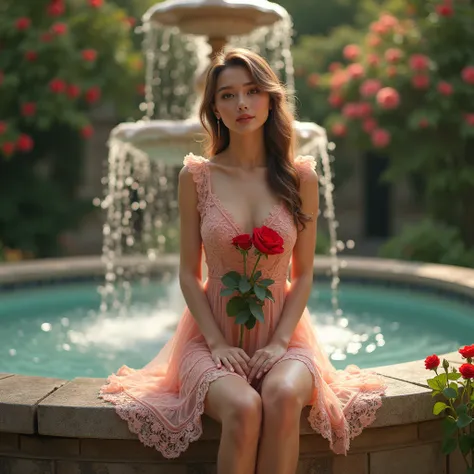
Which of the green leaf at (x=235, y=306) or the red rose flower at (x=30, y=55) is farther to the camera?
the red rose flower at (x=30, y=55)

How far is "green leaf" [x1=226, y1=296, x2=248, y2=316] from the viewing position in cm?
322

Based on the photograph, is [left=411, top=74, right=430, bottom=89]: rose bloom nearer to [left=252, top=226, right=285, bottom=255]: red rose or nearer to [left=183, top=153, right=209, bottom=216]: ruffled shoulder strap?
[left=183, top=153, right=209, bottom=216]: ruffled shoulder strap

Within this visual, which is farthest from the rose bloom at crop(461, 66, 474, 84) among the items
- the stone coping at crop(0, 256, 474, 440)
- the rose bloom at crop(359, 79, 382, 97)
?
the stone coping at crop(0, 256, 474, 440)

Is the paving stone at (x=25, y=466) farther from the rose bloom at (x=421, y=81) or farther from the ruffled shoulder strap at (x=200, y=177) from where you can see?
the rose bloom at (x=421, y=81)

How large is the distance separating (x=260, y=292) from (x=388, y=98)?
7.81 m

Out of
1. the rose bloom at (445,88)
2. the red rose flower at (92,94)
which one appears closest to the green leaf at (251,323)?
the rose bloom at (445,88)

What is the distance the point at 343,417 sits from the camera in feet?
10.4

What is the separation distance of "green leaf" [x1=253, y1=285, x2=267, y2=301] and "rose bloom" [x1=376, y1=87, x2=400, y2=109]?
779 centimetres

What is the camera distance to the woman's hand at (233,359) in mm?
3127

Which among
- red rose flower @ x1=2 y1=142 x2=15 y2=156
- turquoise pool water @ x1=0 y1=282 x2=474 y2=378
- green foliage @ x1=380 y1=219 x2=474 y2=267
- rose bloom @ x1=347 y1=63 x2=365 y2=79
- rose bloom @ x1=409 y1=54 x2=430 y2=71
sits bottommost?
green foliage @ x1=380 y1=219 x2=474 y2=267

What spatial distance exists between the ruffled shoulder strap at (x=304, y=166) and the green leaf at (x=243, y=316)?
696 mm

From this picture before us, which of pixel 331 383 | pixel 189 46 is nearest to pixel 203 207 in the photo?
pixel 331 383

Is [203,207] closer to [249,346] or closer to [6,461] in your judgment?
[249,346]

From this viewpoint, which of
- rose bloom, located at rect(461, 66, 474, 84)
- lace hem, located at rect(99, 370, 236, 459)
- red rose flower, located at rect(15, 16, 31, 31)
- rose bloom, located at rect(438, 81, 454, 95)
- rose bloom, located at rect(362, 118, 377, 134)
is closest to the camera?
lace hem, located at rect(99, 370, 236, 459)
